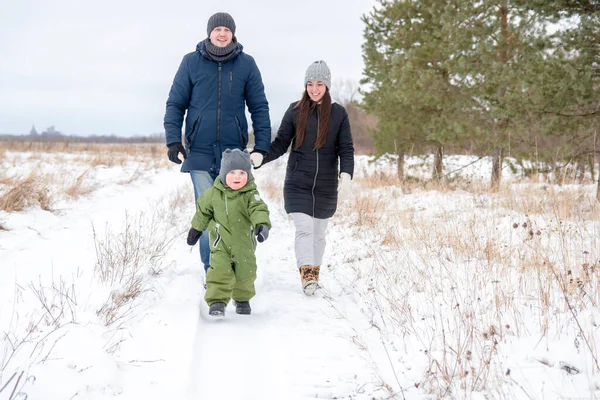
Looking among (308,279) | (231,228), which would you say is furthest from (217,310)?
(308,279)

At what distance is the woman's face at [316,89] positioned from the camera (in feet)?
13.0

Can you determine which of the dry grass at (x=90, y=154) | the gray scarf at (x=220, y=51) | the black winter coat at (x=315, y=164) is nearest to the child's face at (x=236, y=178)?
the black winter coat at (x=315, y=164)

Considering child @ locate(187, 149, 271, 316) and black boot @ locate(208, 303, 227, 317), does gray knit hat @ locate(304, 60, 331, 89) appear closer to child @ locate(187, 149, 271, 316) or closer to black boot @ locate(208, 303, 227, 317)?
child @ locate(187, 149, 271, 316)

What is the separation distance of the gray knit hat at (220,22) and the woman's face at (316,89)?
85 cm

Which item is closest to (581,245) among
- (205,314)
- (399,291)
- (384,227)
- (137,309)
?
(399,291)

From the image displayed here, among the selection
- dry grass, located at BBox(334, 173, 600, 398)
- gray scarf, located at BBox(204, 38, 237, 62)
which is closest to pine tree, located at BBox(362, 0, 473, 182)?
dry grass, located at BBox(334, 173, 600, 398)

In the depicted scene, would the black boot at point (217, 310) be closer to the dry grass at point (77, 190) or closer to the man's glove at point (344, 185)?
the man's glove at point (344, 185)

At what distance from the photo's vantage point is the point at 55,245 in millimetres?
4906

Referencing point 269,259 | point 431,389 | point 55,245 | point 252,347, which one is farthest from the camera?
point 269,259

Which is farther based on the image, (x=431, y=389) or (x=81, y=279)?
(x=81, y=279)

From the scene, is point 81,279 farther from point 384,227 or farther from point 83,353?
point 384,227

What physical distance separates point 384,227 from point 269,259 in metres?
1.68

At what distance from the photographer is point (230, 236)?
343cm

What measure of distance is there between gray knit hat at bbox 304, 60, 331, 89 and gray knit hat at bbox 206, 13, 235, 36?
2.57 ft
